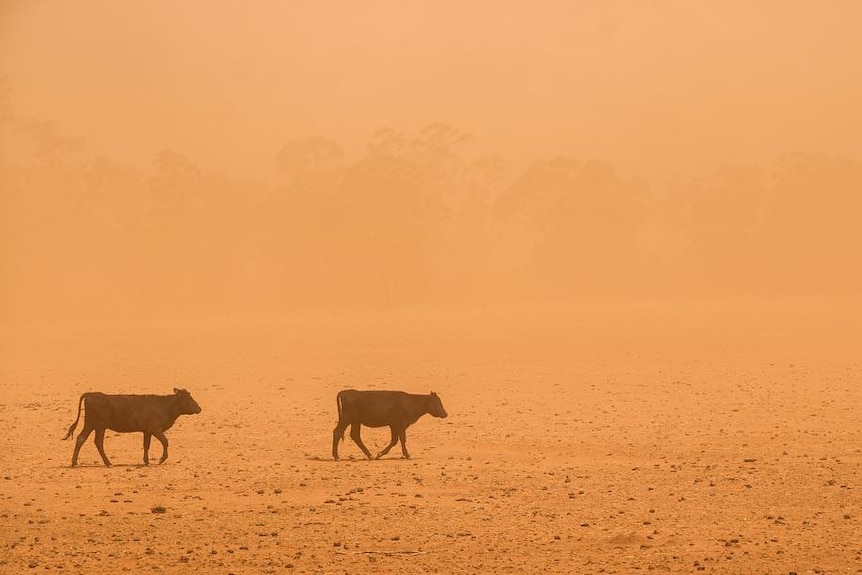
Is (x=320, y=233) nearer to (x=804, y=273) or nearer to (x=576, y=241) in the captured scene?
(x=576, y=241)

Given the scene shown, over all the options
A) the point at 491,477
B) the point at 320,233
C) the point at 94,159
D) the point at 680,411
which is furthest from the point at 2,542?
the point at 94,159

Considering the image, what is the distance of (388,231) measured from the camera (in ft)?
296

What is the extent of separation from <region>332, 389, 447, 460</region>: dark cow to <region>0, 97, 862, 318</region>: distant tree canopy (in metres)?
66.5

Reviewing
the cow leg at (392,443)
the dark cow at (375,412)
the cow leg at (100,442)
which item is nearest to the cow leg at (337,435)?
the dark cow at (375,412)

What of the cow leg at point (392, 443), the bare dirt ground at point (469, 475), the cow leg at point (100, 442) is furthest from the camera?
the cow leg at point (392, 443)

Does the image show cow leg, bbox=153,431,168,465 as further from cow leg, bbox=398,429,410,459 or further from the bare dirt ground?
cow leg, bbox=398,429,410,459

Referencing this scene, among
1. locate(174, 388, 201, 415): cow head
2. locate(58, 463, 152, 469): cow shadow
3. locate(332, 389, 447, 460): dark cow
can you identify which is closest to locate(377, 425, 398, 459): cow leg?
locate(332, 389, 447, 460): dark cow

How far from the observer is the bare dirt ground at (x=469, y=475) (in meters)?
11.0

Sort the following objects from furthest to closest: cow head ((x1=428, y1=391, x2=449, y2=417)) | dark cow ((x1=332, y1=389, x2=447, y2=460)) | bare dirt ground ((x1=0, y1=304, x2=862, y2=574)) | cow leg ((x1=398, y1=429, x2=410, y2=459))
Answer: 1. cow head ((x1=428, y1=391, x2=449, y2=417))
2. cow leg ((x1=398, y1=429, x2=410, y2=459))
3. dark cow ((x1=332, y1=389, x2=447, y2=460))
4. bare dirt ground ((x1=0, y1=304, x2=862, y2=574))

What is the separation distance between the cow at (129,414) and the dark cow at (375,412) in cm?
165

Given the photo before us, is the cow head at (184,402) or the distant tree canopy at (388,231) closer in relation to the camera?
the cow head at (184,402)

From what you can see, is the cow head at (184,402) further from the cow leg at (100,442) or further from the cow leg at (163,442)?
the cow leg at (100,442)

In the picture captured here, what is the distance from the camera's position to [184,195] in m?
95.9

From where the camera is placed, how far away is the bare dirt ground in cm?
1102
